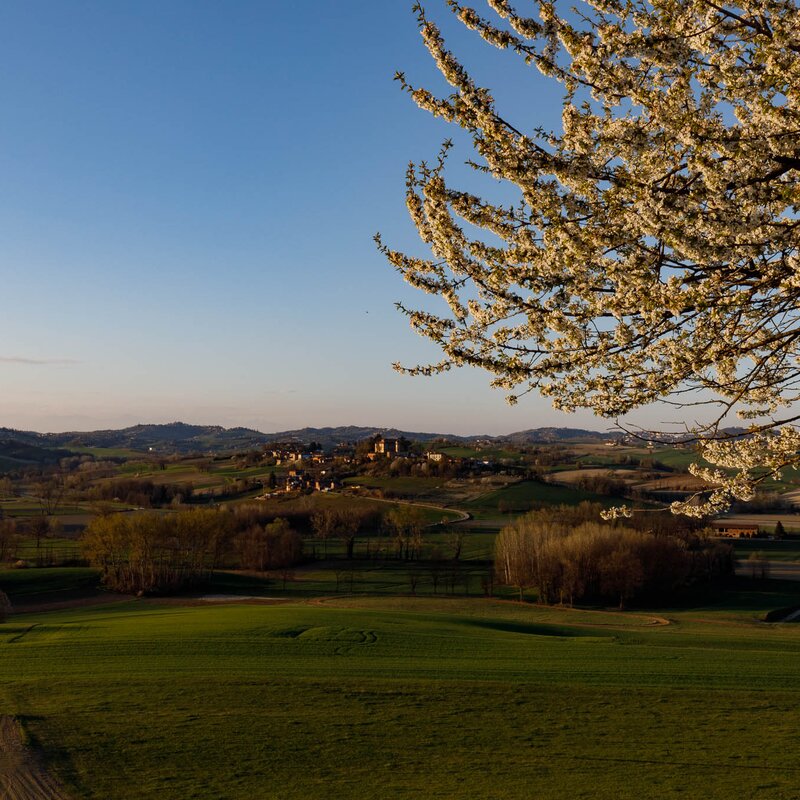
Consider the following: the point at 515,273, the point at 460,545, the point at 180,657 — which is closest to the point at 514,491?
the point at 460,545

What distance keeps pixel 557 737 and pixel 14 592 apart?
2087 inches

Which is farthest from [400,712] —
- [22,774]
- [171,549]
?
[171,549]

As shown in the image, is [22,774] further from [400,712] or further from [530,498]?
[530,498]

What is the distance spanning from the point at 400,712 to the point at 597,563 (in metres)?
43.6

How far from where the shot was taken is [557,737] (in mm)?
18094

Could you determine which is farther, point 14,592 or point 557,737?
point 14,592

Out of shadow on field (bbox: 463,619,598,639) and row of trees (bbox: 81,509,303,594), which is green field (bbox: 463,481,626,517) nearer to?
row of trees (bbox: 81,509,303,594)

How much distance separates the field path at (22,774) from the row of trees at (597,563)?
49051mm

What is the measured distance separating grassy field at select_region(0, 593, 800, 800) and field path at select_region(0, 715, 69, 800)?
372 millimetres

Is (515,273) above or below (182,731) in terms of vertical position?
above

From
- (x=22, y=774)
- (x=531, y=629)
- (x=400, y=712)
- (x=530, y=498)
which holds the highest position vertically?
(x=22, y=774)

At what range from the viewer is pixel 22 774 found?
582 inches

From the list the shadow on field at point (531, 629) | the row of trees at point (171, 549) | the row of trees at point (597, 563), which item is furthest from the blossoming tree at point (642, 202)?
the row of trees at point (171, 549)

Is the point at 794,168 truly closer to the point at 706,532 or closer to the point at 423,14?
the point at 423,14
